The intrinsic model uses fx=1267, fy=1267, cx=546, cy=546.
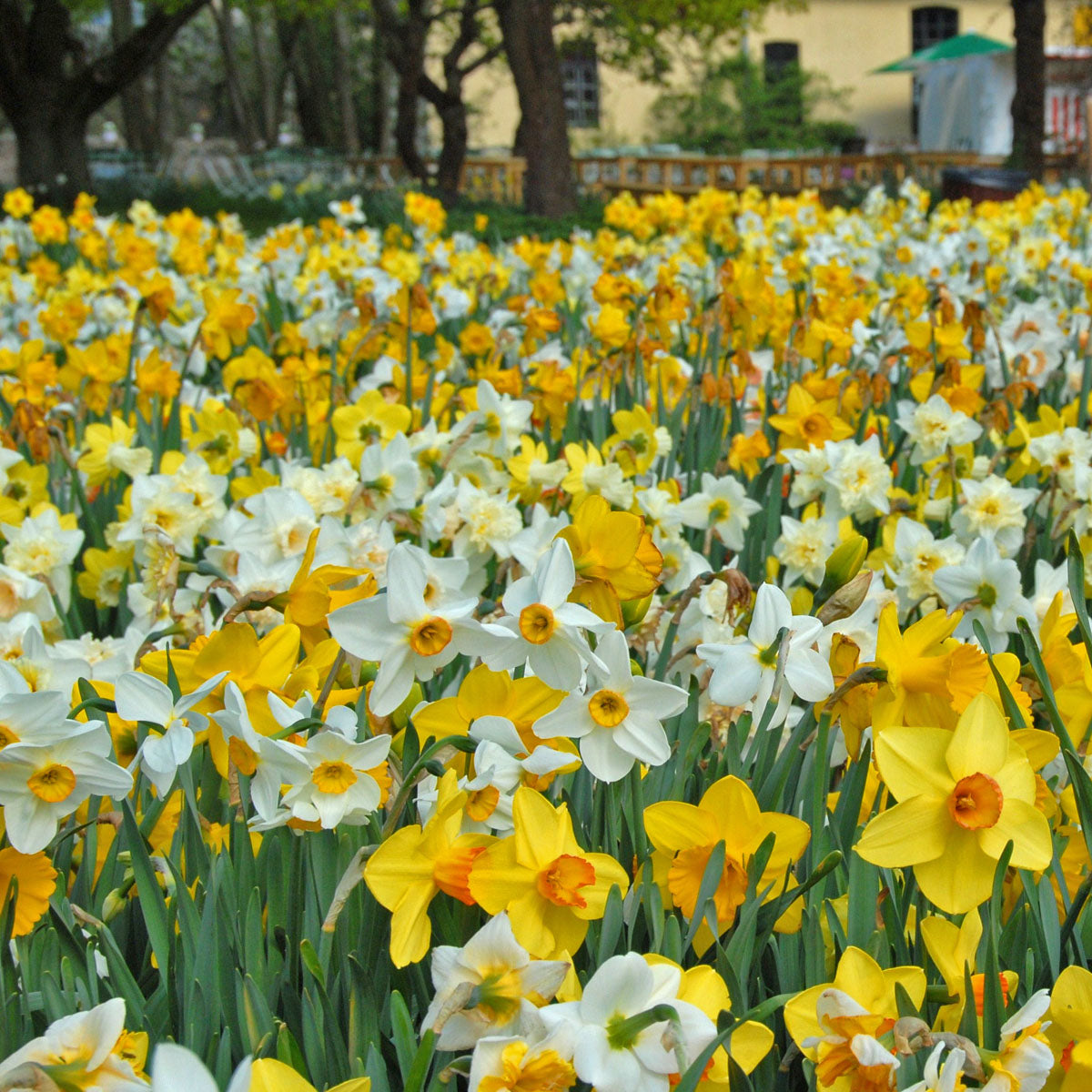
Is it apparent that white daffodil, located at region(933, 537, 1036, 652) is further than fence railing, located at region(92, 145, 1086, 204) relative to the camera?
No

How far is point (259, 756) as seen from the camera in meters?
1.04

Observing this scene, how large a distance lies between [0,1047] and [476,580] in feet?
3.06

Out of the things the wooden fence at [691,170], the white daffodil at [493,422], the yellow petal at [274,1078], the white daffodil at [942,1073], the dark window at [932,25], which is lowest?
the white daffodil at [942,1073]

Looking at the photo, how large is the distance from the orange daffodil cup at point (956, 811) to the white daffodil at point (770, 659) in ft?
0.50

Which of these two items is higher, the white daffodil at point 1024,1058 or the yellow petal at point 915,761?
the yellow petal at point 915,761

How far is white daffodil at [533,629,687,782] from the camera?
104 centimetres

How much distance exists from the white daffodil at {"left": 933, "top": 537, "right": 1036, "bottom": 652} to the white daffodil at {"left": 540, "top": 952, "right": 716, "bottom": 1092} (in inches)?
28.4

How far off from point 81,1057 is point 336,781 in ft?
0.90

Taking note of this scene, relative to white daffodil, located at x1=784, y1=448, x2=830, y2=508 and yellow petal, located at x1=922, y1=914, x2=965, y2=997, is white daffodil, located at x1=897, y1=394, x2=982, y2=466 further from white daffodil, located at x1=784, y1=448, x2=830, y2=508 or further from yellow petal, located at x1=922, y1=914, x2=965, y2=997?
yellow petal, located at x1=922, y1=914, x2=965, y2=997

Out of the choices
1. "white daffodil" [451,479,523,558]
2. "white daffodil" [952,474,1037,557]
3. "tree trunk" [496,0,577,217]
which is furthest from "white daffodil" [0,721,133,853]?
"tree trunk" [496,0,577,217]

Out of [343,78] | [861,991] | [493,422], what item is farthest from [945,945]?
[343,78]

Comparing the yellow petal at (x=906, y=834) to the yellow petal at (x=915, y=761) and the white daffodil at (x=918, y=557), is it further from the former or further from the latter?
the white daffodil at (x=918, y=557)

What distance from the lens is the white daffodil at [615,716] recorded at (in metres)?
1.04

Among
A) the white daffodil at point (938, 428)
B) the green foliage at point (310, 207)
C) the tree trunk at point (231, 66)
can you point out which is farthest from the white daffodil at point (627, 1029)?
the tree trunk at point (231, 66)
